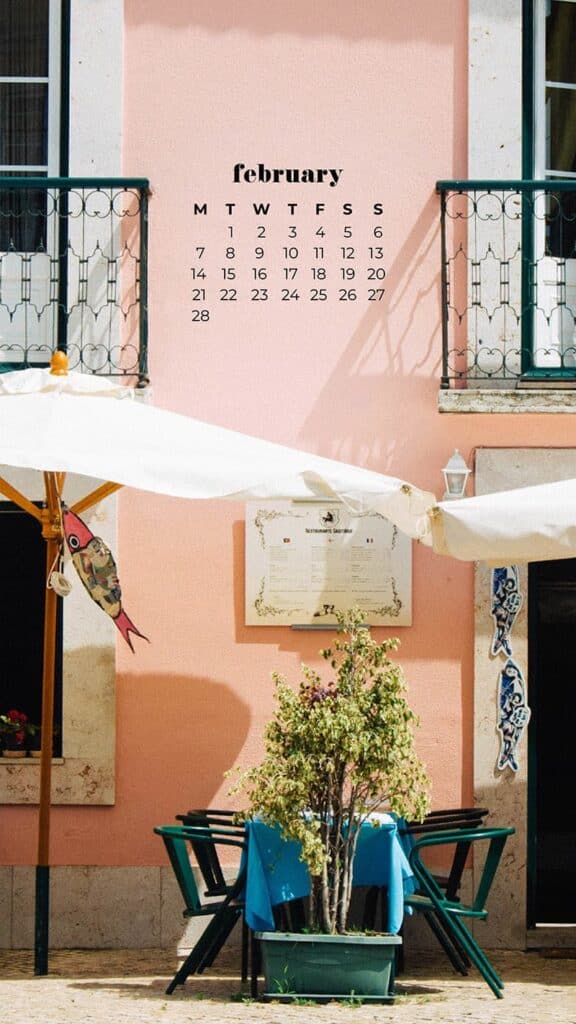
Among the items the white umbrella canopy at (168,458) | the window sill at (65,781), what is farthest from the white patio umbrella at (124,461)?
the window sill at (65,781)

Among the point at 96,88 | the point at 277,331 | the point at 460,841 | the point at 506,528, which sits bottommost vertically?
the point at 460,841

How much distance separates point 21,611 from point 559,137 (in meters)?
4.01

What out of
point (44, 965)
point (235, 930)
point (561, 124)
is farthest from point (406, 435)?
point (44, 965)

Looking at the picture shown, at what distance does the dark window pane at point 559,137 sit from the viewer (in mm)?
9367

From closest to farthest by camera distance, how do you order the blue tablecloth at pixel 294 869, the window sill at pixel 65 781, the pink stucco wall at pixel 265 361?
the blue tablecloth at pixel 294 869 < the window sill at pixel 65 781 < the pink stucco wall at pixel 265 361

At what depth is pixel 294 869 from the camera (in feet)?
24.6

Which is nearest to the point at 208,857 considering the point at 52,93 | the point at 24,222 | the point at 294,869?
the point at 294,869

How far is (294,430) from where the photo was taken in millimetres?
8992

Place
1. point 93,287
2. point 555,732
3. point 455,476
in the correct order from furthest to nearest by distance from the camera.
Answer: point 555,732, point 93,287, point 455,476

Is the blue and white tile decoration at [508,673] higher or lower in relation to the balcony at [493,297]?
lower

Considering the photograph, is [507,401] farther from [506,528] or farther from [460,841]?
[460,841]

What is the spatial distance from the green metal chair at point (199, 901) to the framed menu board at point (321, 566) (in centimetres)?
144

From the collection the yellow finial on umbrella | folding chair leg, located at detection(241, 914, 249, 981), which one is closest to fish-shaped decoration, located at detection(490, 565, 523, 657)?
folding chair leg, located at detection(241, 914, 249, 981)

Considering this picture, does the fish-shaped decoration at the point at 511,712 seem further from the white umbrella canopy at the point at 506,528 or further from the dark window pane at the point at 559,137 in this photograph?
the dark window pane at the point at 559,137
